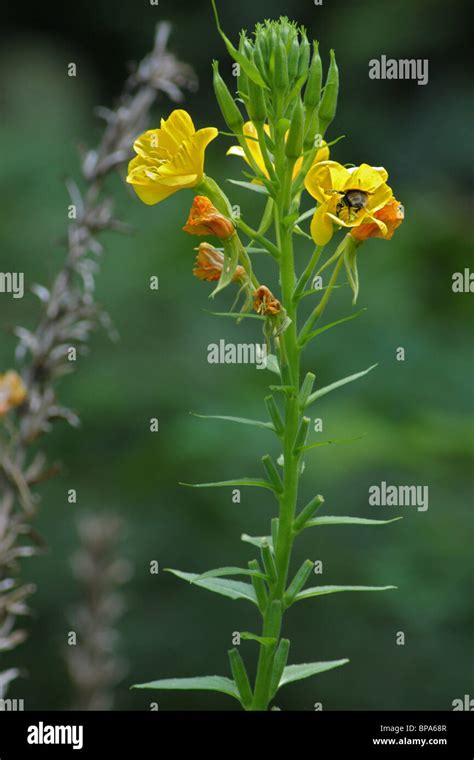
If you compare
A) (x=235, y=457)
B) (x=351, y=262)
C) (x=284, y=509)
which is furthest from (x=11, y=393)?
(x=235, y=457)

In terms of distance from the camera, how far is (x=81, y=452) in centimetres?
573

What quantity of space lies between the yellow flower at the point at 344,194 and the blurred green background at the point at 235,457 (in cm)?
277

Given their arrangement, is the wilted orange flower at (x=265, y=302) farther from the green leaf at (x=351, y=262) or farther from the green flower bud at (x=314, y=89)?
the green flower bud at (x=314, y=89)

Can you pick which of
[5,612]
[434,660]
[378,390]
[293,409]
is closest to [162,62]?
[293,409]

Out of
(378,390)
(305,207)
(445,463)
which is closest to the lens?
(445,463)

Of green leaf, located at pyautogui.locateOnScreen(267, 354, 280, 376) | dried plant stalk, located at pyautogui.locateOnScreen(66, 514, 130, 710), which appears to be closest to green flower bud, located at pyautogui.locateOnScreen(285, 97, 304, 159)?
green leaf, located at pyautogui.locateOnScreen(267, 354, 280, 376)

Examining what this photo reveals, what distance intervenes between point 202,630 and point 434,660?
1299 mm

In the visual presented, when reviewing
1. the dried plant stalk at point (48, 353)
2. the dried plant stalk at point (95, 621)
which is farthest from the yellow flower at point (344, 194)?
the dried plant stalk at point (95, 621)

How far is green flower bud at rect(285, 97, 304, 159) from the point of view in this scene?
1659 mm

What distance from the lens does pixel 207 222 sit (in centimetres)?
180

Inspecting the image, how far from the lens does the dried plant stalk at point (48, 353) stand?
1.72m

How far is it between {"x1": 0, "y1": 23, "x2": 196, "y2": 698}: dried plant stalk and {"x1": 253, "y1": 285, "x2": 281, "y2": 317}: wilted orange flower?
0.31 meters

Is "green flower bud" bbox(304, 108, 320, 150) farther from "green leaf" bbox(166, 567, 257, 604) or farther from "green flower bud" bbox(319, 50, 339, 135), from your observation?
"green leaf" bbox(166, 567, 257, 604)
